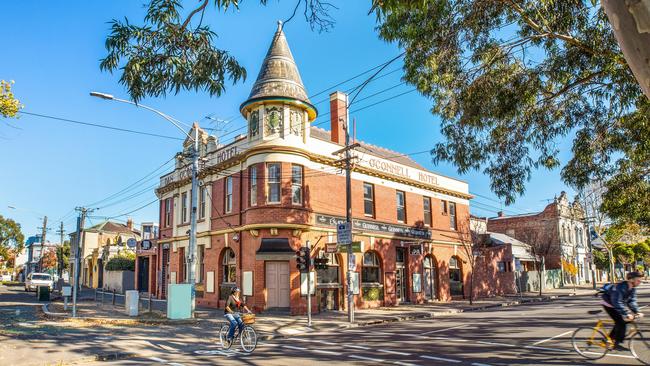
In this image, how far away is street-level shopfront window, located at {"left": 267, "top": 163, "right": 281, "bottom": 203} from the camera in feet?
77.0

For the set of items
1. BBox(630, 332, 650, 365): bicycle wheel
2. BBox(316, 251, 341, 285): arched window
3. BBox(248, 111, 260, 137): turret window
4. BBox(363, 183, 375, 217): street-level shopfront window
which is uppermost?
BBox(248, 111, 260, 137): turret window

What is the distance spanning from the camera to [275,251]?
2238cm

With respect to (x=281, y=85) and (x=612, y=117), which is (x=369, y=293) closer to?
(x=281, y=85)

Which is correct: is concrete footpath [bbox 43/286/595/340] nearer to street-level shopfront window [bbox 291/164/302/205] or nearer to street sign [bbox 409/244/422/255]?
street sign [bbox 409/244/422/255]

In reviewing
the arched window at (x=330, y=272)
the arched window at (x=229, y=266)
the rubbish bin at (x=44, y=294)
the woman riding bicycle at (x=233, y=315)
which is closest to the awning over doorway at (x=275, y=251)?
the arched window at (x=330, y=272)

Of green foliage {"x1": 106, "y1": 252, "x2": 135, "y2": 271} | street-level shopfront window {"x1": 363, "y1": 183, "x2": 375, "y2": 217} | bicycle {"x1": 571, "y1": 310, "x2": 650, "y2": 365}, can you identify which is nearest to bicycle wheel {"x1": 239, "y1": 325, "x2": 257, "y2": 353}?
bicycle {"x1": 571, "y1": 310, "x2": 650, "y2": 365}

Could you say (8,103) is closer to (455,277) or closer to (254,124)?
(254,124)

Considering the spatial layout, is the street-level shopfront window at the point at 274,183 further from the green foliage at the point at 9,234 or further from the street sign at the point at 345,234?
the green foliage at the point at 9,234

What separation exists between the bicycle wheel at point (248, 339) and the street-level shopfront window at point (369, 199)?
15570 millimetres

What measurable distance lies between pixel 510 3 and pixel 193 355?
11.5 meters

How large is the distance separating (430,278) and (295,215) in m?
12.6

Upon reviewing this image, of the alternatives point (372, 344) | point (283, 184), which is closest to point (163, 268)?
point (283, 184)

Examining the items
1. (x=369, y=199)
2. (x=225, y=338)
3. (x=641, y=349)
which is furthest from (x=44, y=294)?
(x=641, y=349)

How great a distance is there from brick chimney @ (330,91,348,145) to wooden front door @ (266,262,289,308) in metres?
8.67
